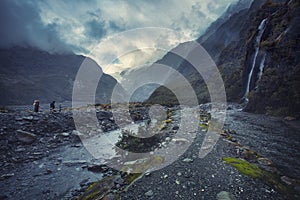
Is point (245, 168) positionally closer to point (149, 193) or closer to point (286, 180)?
point (286, 180)

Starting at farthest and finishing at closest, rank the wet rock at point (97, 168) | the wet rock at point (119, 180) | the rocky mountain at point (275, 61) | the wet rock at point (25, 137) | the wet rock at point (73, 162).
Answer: the rocky mountain at point (275, 61), the wet rock at point (25, 137), the wet rock at point (73, 162), the wet rock at point (97, 168), the wet rock at point (119, 180)

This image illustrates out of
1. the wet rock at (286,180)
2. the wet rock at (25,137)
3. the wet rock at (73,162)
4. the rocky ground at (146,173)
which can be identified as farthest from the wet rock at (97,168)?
the wet rock at (286,180)

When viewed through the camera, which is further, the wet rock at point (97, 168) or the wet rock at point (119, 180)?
the wet rock at point (97, 168)

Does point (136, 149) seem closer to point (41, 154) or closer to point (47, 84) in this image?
point (41, 154)

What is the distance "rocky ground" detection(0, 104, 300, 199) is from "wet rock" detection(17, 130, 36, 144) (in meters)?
0.04

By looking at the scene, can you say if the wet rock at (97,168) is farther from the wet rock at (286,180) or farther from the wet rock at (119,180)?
the wet rock at (286,180)

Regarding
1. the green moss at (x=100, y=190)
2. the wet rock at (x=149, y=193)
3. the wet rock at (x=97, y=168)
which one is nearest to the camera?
the wet rock at (x=149, y=193)

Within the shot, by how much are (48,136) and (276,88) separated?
22391 mm

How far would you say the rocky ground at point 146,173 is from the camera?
3.72 meters

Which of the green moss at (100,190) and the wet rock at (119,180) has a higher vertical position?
the wet rock at (119,180)

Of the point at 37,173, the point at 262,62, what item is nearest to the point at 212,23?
the point at 262,62

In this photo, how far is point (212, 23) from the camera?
187m

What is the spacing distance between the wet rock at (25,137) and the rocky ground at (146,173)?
4 cm

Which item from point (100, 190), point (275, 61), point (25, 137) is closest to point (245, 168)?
point (100, 190)
